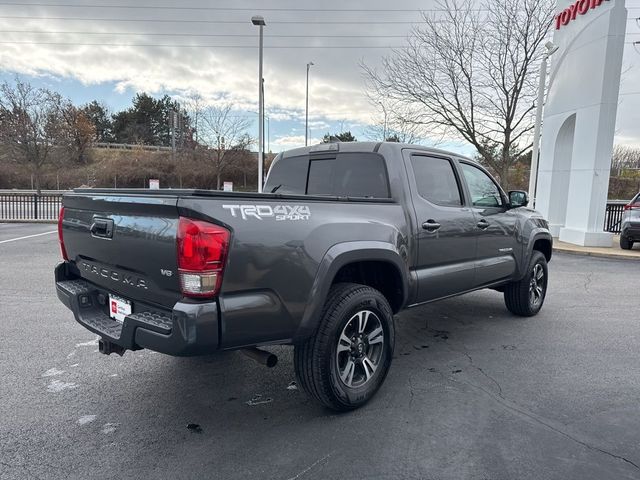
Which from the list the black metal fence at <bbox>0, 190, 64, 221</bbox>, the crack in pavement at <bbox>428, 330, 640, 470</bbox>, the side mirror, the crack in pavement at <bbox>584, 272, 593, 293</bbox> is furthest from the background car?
the black metal fence at <bbox>0, 190, 64, 221</bbox>

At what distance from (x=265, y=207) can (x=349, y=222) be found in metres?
0.73

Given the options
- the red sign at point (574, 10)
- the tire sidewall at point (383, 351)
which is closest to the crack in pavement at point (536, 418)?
the tire sidewall at point (383, 351)

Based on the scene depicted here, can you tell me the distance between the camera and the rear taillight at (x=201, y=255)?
2.40m

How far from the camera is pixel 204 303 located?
245cm

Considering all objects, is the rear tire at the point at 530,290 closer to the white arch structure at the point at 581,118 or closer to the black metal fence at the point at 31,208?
the white arch structure at the point at 581,118

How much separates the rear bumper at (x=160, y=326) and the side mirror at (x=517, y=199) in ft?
12.7

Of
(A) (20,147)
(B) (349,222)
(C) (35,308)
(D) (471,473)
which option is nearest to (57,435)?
(B) (349,222)

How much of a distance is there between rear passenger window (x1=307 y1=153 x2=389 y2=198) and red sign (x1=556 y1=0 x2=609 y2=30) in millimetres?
11925

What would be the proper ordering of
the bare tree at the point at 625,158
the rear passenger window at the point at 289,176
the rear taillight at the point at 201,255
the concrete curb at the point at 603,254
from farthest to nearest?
the bare tree at the point at 625,158 < the concrete curb at the point at 603,254 < the rear passenger window at the point at 289,176 < the rear taillight at the point at 201,255

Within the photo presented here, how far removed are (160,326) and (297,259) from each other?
87cm

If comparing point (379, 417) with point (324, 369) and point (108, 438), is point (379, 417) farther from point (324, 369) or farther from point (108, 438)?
point (108, 438)

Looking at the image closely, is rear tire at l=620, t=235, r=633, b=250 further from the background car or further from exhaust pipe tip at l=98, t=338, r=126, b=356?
exhaust pipe tip at l=98, t=338, r=126, b=356

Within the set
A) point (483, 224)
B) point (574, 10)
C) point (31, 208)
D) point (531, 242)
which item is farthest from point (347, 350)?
point (31, 208)

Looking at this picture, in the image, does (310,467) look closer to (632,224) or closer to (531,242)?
(531,242)
